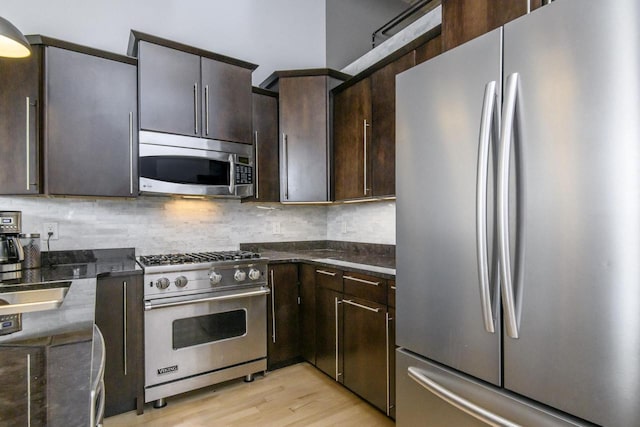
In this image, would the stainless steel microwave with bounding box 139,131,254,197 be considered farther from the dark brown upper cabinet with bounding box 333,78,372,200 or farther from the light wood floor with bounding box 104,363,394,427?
the light wood floor with bounding box 104,363,394,427

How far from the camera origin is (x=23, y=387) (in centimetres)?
54

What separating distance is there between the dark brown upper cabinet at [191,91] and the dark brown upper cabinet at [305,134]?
357 millimetres

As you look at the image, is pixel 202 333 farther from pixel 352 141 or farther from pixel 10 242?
pixel 352 141

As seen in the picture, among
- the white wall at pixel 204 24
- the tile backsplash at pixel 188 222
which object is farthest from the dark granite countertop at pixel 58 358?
the white wall at pixel 204 24

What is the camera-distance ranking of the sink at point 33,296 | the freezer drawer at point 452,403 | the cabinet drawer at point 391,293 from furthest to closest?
the cabinet drawer at point 391,293 → the sink at point 33,296 → the freezer drawer at point 452,403

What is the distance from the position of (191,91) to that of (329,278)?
170 centimetres

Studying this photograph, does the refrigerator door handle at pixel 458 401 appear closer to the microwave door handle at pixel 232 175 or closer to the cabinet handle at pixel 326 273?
the cabinet handle at pixel 326 273

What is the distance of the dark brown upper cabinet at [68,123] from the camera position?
2.05m

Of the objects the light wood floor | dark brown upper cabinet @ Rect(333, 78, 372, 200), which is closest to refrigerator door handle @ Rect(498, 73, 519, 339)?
the light wood floor

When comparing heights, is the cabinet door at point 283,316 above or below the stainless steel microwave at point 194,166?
below

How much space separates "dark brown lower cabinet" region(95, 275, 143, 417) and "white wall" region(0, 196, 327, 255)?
0.65 meters

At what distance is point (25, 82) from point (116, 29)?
0.89 metres

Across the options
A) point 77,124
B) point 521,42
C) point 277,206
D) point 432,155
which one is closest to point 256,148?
point 277,206

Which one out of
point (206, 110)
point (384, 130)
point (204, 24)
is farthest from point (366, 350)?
point (204, 24)
